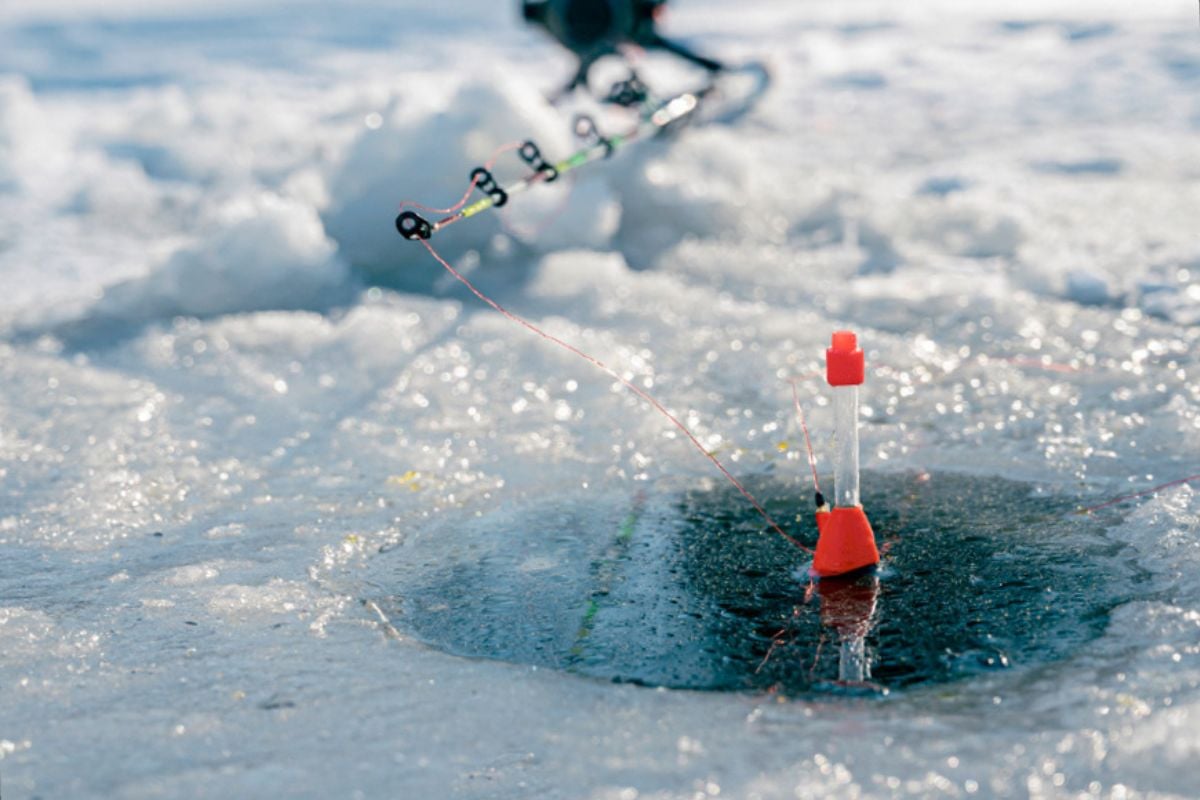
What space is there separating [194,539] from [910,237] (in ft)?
13.3

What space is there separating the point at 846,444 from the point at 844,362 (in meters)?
0.23

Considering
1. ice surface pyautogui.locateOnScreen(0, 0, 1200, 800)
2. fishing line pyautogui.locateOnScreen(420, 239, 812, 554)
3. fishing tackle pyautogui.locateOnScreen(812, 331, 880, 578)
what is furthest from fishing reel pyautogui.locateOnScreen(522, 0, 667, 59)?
fishing tackle pyautogui.locateOnScreen(812, 331, 880, 578)

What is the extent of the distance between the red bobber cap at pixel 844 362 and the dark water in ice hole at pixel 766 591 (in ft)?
1.57

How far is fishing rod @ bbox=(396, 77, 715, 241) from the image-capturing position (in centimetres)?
318

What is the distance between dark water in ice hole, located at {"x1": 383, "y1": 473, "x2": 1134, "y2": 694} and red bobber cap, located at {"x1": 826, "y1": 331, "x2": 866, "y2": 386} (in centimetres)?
48

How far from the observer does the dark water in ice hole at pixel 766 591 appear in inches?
97.8

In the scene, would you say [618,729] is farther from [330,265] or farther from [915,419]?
[330,265]

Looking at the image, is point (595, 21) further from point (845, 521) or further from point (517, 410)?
point (845, 521)

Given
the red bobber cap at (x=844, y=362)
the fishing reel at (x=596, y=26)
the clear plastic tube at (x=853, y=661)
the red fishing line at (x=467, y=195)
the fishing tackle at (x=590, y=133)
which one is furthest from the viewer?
the fishing reel at (x=596, y=26)

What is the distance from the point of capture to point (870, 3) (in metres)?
18.8

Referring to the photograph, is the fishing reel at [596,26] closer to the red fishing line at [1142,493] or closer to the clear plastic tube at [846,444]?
the red fishing line at [1142,493]

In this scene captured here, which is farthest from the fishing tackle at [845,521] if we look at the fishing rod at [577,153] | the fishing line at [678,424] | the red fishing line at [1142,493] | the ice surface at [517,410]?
the fishing rod at [577,153]

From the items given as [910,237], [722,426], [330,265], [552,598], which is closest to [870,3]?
[910,237]

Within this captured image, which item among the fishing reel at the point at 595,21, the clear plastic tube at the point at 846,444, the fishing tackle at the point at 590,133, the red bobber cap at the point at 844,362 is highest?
the fishing reel at the point at 595,21
